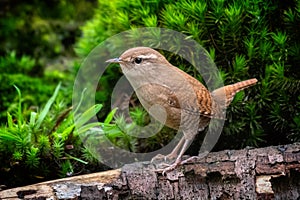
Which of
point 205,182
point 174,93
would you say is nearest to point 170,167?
point 205,182

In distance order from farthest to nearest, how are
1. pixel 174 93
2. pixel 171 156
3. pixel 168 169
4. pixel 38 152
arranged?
pixel 171 156
pixel 38 152
pixel 174 93
pixel 168 169

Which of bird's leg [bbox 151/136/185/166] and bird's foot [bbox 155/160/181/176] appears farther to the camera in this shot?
bird's leg [bbox 151/136/185/166]

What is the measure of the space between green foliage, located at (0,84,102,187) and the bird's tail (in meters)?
0.79

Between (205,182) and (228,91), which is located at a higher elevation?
(228,91)

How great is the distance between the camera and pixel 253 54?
2.79 metres

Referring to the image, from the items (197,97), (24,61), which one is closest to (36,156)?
(197,97)

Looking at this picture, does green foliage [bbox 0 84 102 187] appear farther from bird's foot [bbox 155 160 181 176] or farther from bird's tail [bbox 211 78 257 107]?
bird's tail [bbox 211 78 257 107]

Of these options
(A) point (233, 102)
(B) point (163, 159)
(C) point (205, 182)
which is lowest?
(C) point (205, 182)

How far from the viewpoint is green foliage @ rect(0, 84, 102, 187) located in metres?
2.71

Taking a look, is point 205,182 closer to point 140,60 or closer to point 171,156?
point 171,156

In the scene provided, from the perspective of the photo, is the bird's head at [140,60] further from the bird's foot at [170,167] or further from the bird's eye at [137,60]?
the bird's foot at [170,167]

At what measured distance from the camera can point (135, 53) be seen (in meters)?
2.71

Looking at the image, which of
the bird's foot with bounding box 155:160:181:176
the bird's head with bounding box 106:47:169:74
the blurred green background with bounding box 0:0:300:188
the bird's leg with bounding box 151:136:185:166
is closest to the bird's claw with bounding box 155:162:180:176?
the bird's foot with bounding box 155:160:181:176

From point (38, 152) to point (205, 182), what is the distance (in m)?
1.09
